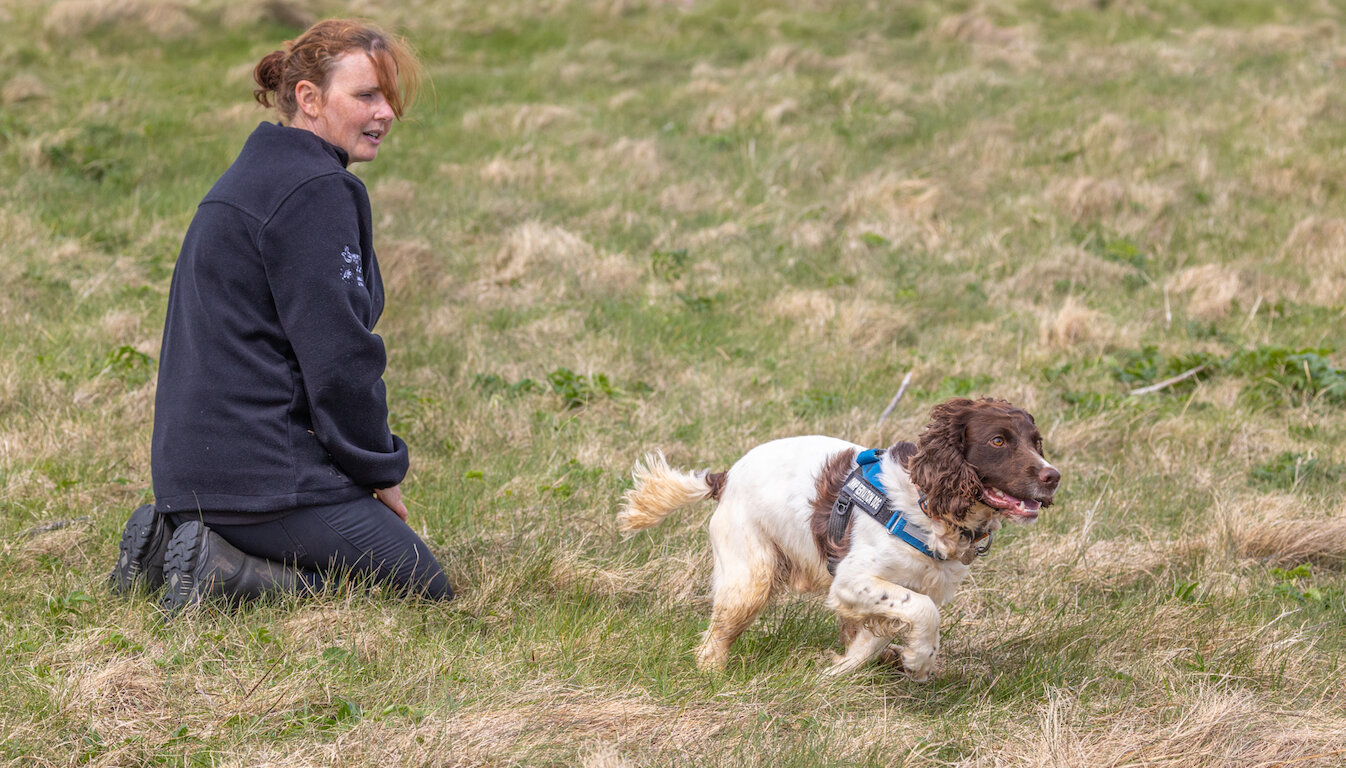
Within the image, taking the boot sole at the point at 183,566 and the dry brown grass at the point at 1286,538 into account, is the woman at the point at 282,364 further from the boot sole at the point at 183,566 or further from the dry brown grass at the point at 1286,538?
the dry brown grass at the point at 1286,538

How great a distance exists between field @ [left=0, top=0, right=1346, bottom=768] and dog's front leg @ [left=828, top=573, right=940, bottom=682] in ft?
0.30

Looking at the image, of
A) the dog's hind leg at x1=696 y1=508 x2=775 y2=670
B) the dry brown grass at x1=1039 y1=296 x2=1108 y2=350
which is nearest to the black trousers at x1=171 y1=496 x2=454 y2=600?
the dog's hind leg at x1=696 y1=508 x2=775 y2=670

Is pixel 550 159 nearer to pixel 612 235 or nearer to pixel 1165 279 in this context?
pixel 612 235

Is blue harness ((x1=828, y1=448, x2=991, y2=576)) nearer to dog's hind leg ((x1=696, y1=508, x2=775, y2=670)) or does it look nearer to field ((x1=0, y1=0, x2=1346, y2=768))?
dog's hind leg ((x1=696, y1=508, x2=775, y2=670))

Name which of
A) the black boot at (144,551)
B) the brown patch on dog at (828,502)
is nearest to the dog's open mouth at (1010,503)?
the brown patch on dog at (828,502)

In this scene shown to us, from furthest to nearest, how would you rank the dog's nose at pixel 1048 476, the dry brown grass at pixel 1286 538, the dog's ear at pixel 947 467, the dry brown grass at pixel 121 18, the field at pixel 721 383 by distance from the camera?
the dry brown grass at pixel 121 18 → the dry brown grass at pixel 1286 538 → the dog's ear at pixel 947 467 → the dog's nose at pixel 1048 476 → the field at pixel 721 383

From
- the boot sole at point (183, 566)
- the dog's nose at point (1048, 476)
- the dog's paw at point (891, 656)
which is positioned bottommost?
the dog's paw at point (891, 656)

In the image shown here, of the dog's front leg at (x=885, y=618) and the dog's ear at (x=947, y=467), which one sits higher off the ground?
the dog's ear at (x=947, y=467)

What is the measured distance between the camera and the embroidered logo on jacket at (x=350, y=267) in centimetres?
329

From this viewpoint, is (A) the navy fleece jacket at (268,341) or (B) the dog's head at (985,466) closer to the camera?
(B) the dog's head at (985,466)

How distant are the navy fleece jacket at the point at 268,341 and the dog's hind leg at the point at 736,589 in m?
1.15

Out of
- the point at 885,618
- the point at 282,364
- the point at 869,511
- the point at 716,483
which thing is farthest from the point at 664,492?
the point at 282,364

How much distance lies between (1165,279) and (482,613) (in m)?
5.90

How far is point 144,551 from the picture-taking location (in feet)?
11.1
